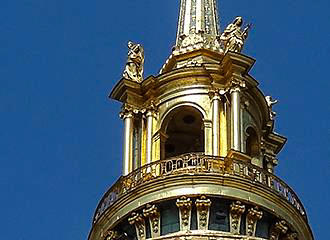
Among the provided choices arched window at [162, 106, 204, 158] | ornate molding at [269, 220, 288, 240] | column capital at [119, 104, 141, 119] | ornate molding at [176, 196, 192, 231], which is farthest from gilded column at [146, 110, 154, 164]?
ornate molding at [269, 220, 288, 240]

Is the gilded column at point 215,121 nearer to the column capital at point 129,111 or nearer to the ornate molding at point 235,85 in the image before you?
the ornate molding at point 235,85

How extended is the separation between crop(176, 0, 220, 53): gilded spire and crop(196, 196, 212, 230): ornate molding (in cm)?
888

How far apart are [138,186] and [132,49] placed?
779 cm

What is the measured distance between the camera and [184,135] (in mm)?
57344

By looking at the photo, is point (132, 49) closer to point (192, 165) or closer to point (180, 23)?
point (180, 23)

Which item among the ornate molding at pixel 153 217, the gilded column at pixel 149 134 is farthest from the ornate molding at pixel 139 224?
the gilded column at pixel 149 134

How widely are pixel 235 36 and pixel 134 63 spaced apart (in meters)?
3.81

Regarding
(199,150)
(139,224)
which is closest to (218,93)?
(199,150)

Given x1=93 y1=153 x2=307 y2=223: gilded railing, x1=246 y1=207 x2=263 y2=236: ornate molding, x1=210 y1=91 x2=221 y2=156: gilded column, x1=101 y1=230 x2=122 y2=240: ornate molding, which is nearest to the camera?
x1=246 y1=207 x2=263 y2=236: ornate molding

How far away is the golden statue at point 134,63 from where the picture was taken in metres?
56.4

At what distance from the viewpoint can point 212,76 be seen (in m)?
54.8

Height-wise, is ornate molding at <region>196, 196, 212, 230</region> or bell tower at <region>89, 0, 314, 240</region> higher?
bell tower at <region>89, 0, 314, 240</region>

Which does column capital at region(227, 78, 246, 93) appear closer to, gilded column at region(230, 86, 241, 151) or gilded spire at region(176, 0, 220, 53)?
gilded column at region(230, 86, 241, 151)

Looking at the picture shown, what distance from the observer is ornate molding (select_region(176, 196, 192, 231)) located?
1962 inches
